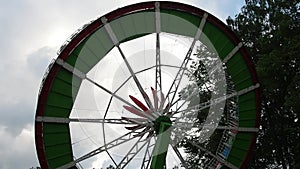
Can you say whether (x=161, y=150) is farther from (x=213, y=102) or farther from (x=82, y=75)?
(x=213, y=102)

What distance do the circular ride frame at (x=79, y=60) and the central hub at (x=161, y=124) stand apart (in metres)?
4.18

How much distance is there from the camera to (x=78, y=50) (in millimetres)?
21953

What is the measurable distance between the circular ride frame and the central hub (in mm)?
4185

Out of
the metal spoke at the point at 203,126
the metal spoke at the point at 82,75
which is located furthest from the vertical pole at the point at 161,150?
the metal spoke at the point at 203,126

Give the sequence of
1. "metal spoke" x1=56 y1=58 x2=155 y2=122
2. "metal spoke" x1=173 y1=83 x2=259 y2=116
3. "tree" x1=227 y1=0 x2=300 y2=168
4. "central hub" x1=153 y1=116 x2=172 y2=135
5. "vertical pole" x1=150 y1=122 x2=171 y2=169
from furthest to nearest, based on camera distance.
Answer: "tree" x1=227 y1=0 x2=300 y2=168 → "metal spoke" x1=173 y1=83 x2=259 y2=116 → "metal spoke" x1=56 y1=58 x2=155 y2=122 → "central hub" x1=153 y1=116 x2=172 y2=135 → "vertical pole" x1=150 y1=122 x2=171 y2=169

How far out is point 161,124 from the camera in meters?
21.1

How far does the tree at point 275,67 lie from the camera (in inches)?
1524

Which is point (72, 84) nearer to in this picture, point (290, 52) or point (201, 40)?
point (201, 40)

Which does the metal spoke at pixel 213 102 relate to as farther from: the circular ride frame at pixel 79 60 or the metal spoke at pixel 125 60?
the metal spoke at pixel 125 60

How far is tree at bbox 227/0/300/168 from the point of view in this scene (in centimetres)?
3872

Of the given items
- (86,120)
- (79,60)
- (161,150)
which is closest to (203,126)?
(161,150)

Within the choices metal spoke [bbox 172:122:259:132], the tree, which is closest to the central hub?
metal spoke [bbox 172:122:259:132]

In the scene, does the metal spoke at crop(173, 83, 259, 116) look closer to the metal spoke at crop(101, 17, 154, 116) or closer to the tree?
the metal spoke at crop(101, 17, 154, 116)

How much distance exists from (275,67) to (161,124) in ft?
66.5
